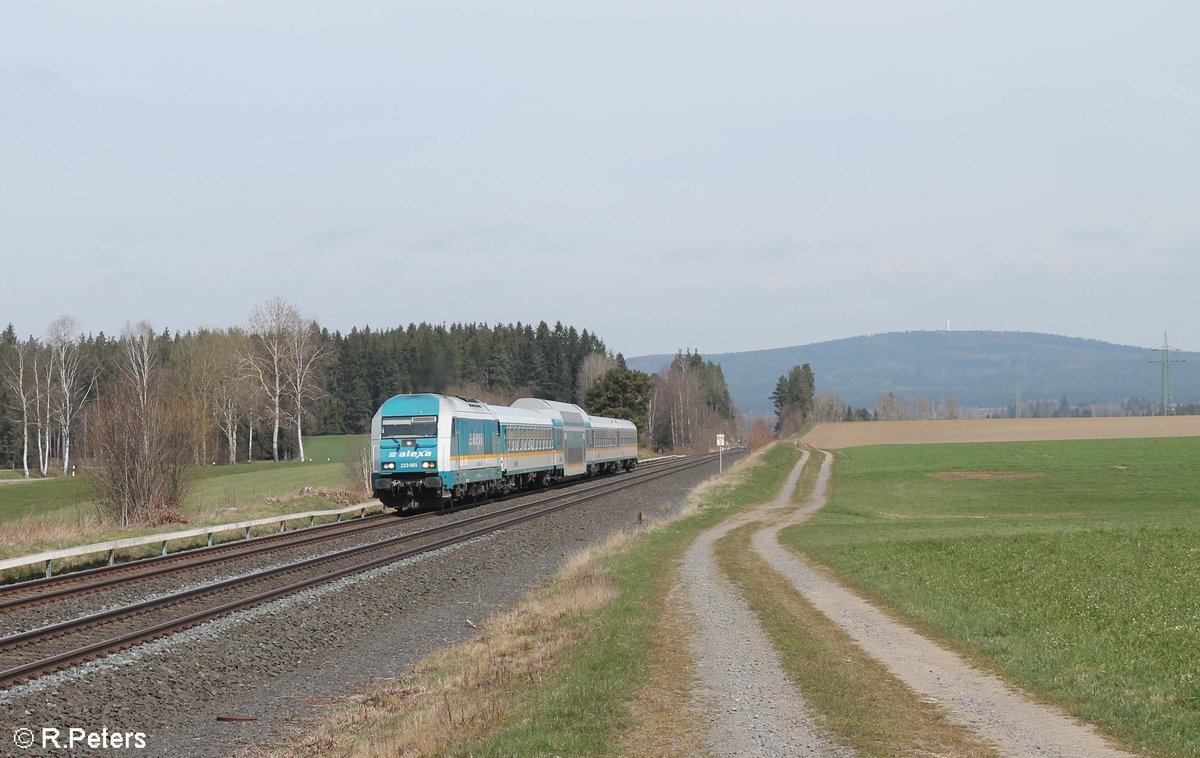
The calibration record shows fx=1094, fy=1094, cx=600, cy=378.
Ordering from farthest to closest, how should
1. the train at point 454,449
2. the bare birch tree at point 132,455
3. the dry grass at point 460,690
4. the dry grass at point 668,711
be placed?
the train at point 454,449, the bare birch tree at point 132,455, the dry grass at point 460,690, the dry grass at point 668,711

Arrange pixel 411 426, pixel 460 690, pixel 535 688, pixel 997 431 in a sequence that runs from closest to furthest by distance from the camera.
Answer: pixel 535 688, pixel 460 690, pixel 411 426, pixel 997 431

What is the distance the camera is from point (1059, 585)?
54.2 ft

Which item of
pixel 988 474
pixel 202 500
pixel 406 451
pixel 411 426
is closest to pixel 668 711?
pixel 406 451

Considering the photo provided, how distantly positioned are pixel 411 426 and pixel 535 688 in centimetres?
2522

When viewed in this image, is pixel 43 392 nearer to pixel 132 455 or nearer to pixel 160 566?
pixel 132 455

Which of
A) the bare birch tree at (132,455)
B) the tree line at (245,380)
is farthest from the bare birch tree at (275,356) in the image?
the bare birch tree at (132,455)

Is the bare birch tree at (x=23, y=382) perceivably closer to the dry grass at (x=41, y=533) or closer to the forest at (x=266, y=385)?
the forest at (x=266, y=385)

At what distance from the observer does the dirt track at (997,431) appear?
116 meters

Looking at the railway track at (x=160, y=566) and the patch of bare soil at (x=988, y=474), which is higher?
the railway track at (x=160, y=566)

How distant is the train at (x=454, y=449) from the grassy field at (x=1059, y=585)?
39.0 ft

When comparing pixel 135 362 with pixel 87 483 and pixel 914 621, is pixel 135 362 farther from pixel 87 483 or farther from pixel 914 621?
pixel 914 621

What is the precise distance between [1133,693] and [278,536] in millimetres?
22983

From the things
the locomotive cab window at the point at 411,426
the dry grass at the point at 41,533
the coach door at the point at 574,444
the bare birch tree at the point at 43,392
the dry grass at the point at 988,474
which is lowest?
the dry grass at the point at 988,474

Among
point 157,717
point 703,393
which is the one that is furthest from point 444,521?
point 703,393
